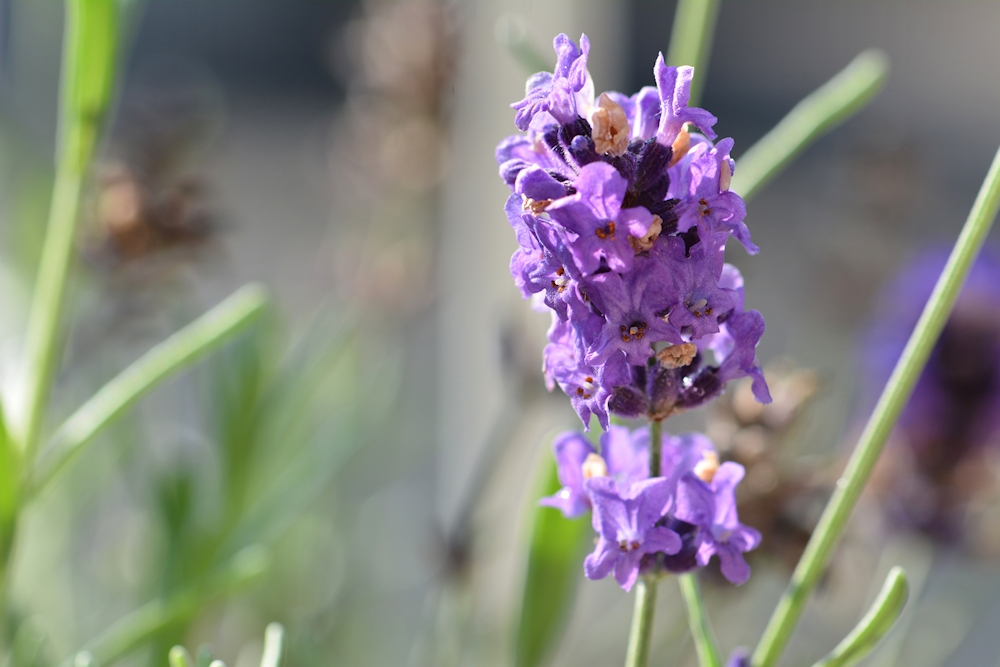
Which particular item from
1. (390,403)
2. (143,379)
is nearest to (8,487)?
(143,379)

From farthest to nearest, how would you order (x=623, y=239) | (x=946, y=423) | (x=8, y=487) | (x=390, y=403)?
1. (x=390, y=403)
2. (x=946, y=423)
3. (x=8, y=487)
4. (x=623, y=239)

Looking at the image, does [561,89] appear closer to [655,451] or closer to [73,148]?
[655,451]

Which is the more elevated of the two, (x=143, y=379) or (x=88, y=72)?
(x=88, y=72)

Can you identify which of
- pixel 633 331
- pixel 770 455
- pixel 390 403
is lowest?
pixel 390 403

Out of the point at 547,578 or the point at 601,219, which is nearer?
the point at 601,219

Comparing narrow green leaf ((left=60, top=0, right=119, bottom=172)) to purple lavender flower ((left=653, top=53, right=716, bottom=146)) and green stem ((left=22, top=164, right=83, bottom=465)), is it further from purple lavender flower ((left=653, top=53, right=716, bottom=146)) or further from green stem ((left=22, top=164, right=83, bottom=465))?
purple lavender flower ((left=653, top=53, right=716, bottom=146))

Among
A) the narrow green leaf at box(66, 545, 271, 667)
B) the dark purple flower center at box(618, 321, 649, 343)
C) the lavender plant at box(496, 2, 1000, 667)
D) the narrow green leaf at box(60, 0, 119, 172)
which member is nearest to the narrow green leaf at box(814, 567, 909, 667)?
the lavender plant at box(496, 2, 1000, 667)

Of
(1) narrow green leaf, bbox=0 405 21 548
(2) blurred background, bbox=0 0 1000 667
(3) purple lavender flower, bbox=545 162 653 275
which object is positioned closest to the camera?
(3) purple lavender flower, bbox=545 162 653 275

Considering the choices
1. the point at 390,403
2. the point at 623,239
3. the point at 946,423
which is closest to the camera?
the point at 623,239

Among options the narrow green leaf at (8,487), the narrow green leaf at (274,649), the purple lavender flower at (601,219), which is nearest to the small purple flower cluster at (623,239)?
the purple lavender flower at (601,219)
